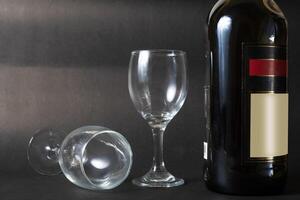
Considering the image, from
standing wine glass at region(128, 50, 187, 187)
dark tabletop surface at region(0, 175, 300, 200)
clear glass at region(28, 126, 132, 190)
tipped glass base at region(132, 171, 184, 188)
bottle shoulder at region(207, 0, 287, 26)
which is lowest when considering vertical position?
dark tabletop surface at region(0, 175, 300, 200)

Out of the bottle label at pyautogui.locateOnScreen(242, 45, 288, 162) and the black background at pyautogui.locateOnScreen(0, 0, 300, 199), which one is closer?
the bottle label at pyautogui.locateOnScreen(242, 45, 288, 162)

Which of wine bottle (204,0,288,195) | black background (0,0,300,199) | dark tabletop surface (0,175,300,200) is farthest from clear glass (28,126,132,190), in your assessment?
black background (0,0,300,199)

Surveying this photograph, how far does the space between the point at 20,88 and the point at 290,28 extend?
0.53 meters

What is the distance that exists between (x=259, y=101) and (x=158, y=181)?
190mm

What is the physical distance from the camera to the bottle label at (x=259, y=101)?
0.73 meters

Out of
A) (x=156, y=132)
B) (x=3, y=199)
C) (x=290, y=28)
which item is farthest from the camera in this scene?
(x=290, y=28)

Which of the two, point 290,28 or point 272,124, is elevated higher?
point 290,28

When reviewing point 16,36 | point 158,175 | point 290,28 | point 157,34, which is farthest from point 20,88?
point 290,28

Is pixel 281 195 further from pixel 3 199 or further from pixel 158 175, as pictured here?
pixel 3 199

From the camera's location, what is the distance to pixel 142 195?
2.48 feet

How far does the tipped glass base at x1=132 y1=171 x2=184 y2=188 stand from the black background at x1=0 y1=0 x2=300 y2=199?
25 cm

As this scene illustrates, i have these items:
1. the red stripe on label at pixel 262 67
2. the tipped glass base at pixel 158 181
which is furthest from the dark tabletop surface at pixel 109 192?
the red stripe on label at pixel 262 67

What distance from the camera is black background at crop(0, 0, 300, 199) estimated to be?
1100mm

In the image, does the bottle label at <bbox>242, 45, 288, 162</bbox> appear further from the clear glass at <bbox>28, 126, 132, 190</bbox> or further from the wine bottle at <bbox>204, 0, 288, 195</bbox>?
the clear glass at <bbox>28, 126, 132, 190</bbox>
